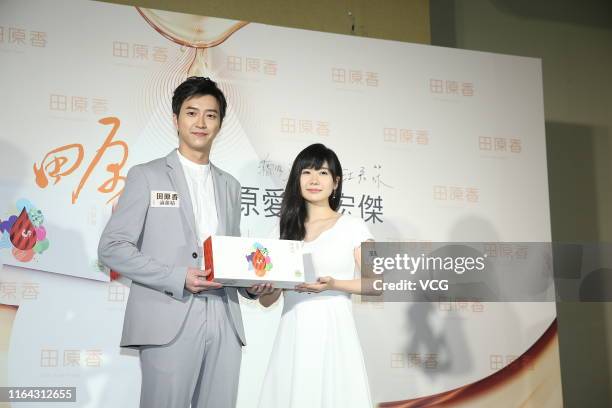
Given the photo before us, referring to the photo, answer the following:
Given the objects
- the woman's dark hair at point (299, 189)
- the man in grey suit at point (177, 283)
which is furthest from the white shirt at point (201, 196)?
the woman's dark hair at point (299, 189)

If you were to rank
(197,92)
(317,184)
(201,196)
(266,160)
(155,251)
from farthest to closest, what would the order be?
(266,160), (317,184), (197,92), (201,196), (155,251)

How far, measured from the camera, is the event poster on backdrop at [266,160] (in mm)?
3426

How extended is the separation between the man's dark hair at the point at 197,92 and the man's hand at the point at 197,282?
2.77ft

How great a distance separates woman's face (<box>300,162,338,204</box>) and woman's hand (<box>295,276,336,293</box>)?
48 cm

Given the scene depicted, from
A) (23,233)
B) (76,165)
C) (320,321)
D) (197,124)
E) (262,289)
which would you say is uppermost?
(197,124)

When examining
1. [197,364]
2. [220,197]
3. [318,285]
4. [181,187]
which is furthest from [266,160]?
[197,364]

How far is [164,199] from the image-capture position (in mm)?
3229

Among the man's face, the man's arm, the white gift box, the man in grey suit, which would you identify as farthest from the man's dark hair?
the white gift box

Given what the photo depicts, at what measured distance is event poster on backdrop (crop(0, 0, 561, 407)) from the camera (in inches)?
135

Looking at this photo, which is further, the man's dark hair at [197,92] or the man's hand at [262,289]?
the man's dark hair at [197,92]

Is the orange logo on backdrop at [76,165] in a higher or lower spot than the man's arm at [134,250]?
higher

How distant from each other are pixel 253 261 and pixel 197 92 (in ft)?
3.08

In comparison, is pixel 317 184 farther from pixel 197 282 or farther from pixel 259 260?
pixel 197 282

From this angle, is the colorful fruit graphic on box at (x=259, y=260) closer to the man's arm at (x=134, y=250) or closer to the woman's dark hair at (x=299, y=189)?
the man's arm at (x=134, y=250)
